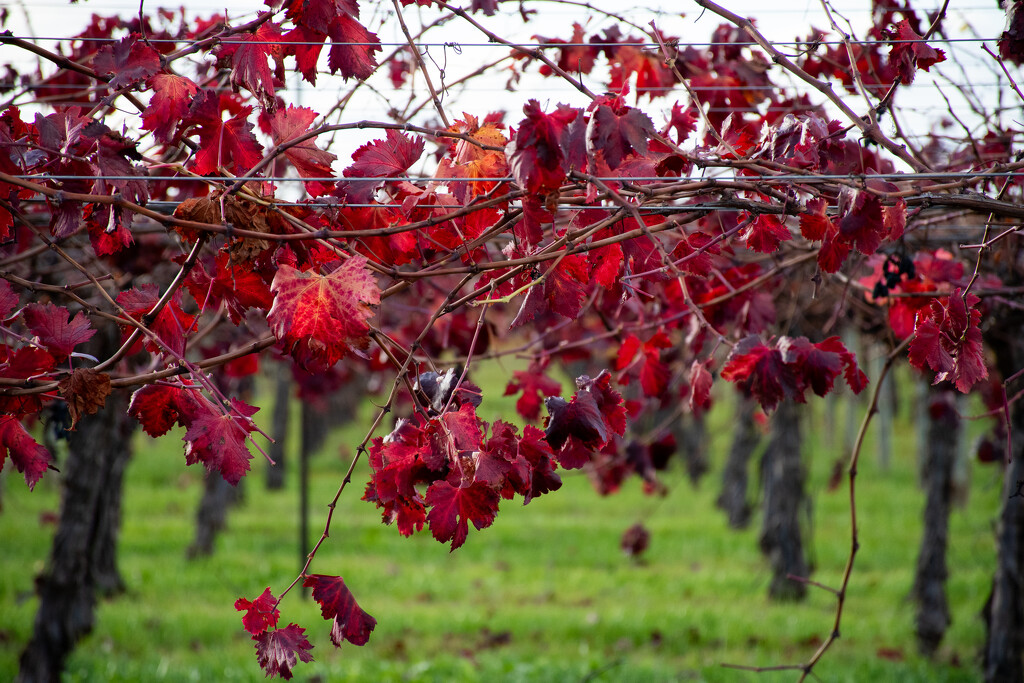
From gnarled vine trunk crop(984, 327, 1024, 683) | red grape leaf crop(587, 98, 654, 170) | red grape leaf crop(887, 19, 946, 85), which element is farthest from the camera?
gnarled vine trunk crop(984, 327, 1024, 683)

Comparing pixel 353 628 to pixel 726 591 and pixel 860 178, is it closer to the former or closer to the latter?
pixel 860 178

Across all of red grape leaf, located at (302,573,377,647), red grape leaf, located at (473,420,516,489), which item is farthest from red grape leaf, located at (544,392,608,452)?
red grape leaf, located at (302,573,377,647)

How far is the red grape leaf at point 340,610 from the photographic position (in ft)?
5.99

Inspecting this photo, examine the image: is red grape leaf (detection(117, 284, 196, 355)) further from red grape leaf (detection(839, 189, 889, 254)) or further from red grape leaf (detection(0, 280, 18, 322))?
red grape leaf (detection(839, 189, 889, 254))

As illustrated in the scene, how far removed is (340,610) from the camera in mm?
1845

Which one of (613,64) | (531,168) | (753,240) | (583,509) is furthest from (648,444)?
(583,509)

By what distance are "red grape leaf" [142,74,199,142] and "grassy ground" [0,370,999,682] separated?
3352 millimetres

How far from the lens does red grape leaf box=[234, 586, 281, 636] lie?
1.83 metres

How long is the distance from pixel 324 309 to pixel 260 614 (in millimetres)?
769

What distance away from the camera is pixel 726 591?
26.9ft

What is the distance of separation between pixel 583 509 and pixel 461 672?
819cm

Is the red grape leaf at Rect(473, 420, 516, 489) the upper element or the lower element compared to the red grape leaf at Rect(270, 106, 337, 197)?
lower

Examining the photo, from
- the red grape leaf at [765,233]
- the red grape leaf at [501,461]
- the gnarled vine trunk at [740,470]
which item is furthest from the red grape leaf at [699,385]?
the gnarled vine trunk at [740,470]

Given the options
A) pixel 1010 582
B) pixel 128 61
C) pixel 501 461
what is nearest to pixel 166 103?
pixel 128 61
